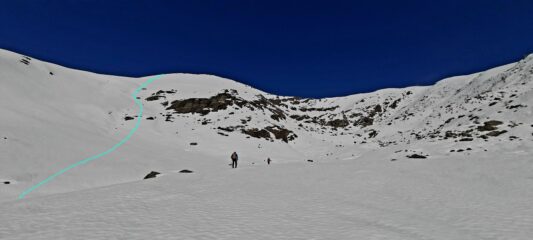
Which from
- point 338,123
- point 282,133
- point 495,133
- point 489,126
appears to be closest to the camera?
point 495,133

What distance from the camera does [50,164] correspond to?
1001 inches

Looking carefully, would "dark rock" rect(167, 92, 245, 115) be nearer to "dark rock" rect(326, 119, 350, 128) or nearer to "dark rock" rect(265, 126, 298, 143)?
"dark rock" rect(265, 126, 298, 143)

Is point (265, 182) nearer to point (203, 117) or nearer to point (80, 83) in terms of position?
point (203, 117)

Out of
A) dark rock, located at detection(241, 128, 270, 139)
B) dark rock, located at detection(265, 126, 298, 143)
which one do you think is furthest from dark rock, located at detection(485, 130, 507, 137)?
dark rock, located at detection(241, 128, 270, 139)

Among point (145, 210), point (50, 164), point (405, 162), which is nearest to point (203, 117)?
point (50, 164)

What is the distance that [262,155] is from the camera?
149 feet

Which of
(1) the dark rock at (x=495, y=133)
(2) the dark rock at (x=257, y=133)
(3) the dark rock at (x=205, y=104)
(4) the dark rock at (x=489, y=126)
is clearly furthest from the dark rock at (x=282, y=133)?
(1) the dark rock at (x=495, y=133)

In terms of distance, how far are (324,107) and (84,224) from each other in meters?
102

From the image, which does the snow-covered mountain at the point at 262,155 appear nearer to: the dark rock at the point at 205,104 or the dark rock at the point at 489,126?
the dark rock at the point at 489,126

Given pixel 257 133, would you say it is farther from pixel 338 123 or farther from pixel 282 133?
pixel 338 123

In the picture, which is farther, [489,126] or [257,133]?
[257,133]

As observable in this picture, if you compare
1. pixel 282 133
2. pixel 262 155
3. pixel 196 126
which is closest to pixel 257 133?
pixel 282 133

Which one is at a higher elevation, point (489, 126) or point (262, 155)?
point (489, 126)

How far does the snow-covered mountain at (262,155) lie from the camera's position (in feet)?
34.5
